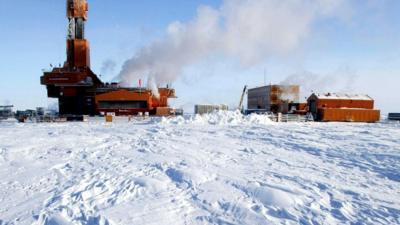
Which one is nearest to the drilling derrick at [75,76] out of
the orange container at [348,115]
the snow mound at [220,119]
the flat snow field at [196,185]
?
the snow mound at [220,119]

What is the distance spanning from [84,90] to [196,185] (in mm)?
43675

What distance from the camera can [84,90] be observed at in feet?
158

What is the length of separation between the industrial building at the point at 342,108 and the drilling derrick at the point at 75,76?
103 feet

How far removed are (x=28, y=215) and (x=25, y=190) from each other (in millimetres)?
1787

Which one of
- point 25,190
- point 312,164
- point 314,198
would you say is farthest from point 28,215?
point 312,164

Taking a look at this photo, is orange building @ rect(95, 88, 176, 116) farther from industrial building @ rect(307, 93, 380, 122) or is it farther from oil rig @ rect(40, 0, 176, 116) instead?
industrial building @ rect(307, 93, 380, 122)

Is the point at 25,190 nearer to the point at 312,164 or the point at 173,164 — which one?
the point at 173,164

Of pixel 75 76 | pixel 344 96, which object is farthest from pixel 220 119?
pixel 75 76

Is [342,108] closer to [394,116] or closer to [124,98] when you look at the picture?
[394,116]

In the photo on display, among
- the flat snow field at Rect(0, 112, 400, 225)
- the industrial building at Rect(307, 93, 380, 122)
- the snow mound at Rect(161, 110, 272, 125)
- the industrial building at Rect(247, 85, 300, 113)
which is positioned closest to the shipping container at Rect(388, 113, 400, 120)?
the industrial building at Rect(307, 93, 380, 122)

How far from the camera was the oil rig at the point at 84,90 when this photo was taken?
4509cm

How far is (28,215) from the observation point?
6621 millimetres

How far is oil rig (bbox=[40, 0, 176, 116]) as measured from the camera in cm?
4509

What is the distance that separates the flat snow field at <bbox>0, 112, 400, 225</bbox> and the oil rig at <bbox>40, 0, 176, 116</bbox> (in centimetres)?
3132
